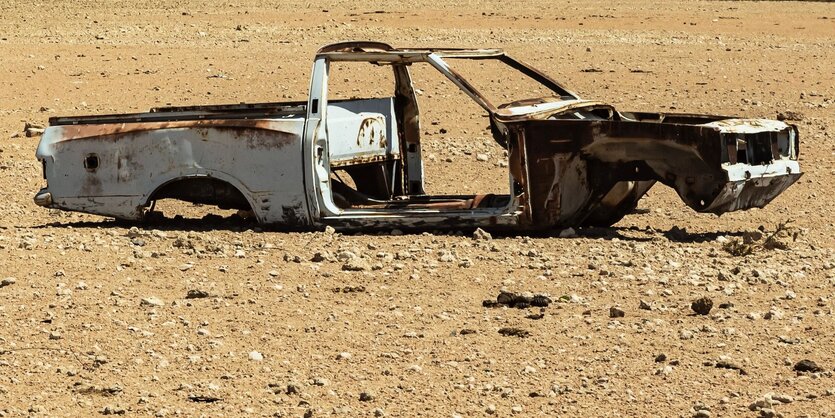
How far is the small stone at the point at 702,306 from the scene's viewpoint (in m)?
8.12

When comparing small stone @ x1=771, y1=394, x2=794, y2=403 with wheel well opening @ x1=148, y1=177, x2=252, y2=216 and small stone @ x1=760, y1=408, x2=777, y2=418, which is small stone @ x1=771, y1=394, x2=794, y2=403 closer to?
small stone @ x1=760, y1=408, x2=777, y2=418

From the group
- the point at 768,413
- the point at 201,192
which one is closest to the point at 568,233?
the point at 201,192

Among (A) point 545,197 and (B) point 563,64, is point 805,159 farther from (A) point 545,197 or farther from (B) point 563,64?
(B) point 563,64

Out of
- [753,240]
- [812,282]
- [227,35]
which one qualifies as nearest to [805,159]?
[753,240]

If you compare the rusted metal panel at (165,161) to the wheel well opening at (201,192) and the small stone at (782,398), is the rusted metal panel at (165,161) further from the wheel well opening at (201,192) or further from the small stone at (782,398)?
the small stone at (782,398)

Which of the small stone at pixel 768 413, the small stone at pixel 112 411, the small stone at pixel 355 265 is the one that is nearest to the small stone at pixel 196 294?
the small stone at pixel 355 265

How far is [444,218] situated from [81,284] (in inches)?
101

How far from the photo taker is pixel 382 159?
448 inches

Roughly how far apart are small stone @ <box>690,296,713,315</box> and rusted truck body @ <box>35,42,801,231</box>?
1.79 meters

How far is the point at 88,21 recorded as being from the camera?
86.7 ft

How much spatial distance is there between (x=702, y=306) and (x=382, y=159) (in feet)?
12.4

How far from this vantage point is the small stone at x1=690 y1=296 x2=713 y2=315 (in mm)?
8125

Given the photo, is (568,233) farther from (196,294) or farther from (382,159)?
(196,294)

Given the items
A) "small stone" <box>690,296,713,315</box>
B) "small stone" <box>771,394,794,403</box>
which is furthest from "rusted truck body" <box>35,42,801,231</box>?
"small stone" <box>771,394,794,403</box>
